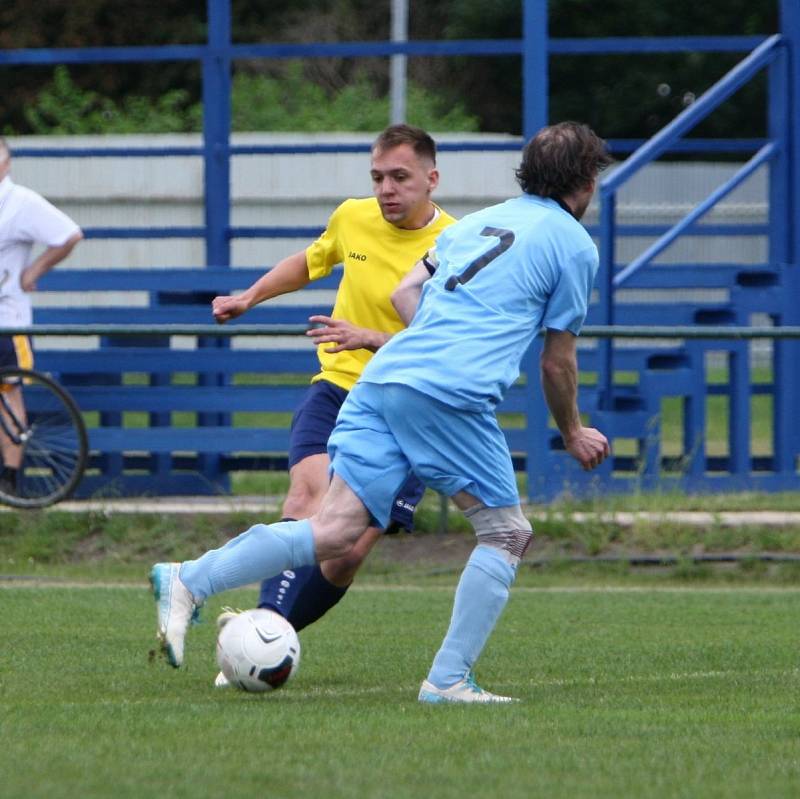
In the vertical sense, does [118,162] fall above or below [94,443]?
above

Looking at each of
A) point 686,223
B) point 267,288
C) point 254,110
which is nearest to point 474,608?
point 267,288

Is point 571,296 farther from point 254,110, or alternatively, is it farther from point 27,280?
point 254,110

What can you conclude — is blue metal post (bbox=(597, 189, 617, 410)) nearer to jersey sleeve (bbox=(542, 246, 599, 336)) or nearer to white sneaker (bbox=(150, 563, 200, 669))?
jersey sleeve (bbox=(542, 246, 599, 336))

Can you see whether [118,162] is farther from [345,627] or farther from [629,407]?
[345,627]

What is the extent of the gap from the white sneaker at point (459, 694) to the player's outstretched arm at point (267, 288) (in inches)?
62.9

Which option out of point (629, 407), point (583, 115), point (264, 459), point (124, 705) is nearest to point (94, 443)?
point (264, 459)

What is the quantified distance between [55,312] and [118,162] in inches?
438

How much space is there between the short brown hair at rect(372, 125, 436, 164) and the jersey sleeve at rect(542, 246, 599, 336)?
1.23m

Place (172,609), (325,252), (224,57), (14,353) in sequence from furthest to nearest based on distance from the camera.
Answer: (224,57), (14,353), (325,252), (172,609)

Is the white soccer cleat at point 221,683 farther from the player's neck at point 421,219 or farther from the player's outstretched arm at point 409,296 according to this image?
the player's neck at point 421,219

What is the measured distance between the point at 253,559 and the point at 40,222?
665 cm

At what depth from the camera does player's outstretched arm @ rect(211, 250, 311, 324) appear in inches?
277

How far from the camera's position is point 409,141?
23.2 ft

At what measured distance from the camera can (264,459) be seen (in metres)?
13.4
